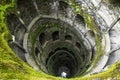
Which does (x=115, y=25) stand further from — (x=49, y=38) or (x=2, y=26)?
(x=2, y=26)

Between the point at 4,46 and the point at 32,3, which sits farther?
the point at 32,3

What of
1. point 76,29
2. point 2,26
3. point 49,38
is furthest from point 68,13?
point 2,26

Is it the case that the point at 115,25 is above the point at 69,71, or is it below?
above

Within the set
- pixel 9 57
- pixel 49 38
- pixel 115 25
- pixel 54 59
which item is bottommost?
pixel 54 59

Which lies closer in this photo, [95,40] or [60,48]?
[95,40]

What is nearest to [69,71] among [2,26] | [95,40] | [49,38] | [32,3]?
[49,38]

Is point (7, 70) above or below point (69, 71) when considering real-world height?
above

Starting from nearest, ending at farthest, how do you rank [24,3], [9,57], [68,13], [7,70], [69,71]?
[7,70], [9,57], [24,3], [68,13], [69,71]

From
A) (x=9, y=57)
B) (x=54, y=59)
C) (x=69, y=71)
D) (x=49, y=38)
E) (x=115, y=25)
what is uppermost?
(x=9, y=57)

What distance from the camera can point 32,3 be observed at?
76.0ft

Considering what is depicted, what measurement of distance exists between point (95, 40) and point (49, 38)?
569 cm

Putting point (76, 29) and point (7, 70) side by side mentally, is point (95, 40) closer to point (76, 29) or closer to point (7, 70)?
point (76, 29)

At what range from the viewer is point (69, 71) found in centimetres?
3180

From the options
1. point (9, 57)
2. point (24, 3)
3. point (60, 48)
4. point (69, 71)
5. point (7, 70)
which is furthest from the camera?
point (69, 71)
